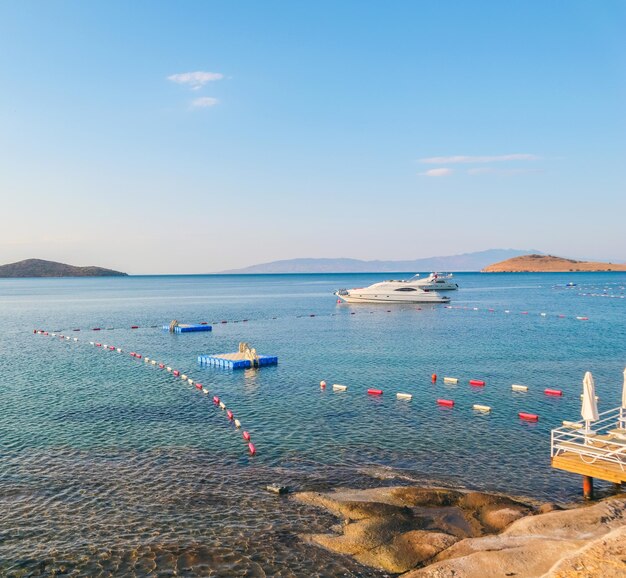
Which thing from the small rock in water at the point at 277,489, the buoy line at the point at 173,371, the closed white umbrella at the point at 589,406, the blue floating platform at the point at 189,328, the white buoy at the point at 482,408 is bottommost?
the white buoy at the point at 482,408

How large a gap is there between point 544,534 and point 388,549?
566cm

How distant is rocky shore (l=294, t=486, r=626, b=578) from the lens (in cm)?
1738

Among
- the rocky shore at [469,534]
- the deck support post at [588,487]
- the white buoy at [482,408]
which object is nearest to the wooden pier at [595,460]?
the deck support post at [588,487]

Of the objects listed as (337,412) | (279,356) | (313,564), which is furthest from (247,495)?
(279,356)

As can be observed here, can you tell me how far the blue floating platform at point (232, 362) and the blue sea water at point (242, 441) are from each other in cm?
190

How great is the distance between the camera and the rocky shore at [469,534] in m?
17.4

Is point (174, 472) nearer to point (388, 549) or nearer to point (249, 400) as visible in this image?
point (388, 549)

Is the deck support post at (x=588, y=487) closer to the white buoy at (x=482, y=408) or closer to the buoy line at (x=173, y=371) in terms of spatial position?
the white buoy at (x=482, y=408)

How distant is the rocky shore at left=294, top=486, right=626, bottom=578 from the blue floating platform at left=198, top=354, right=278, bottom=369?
113 ft

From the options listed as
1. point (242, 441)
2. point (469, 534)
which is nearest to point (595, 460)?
point (469, 534)

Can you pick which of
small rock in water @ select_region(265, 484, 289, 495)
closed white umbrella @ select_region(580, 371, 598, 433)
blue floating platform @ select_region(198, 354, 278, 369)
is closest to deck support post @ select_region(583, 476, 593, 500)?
closed white umbrella @ select_region(580, 371, 598, 433)

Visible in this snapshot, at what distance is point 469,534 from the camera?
2173cm

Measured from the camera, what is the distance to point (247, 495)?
26234 mm

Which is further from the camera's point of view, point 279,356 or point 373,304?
point 373,304
